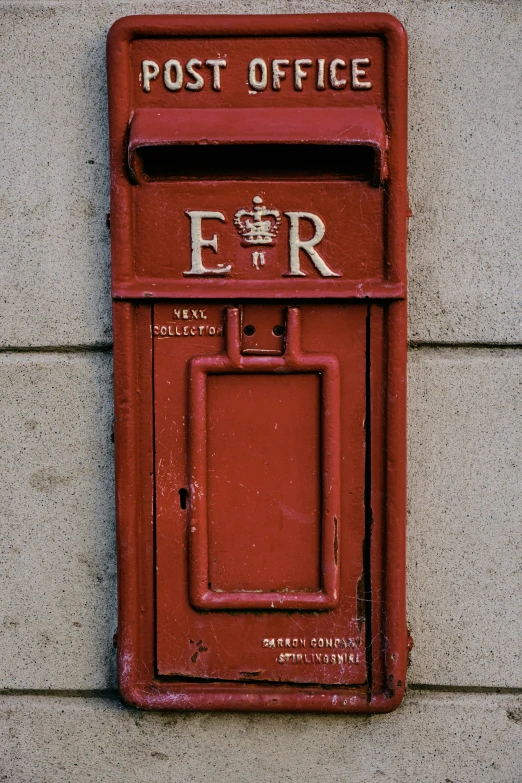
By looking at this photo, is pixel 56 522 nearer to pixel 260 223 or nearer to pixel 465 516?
Answer: pixel 260 223

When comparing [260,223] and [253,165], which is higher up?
[253,165]

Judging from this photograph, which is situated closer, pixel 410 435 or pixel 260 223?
pixel 260 223

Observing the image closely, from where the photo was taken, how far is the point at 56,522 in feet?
5.28

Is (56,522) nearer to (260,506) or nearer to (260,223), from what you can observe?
(260,506)

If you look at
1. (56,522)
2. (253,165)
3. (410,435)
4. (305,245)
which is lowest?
(56,522)

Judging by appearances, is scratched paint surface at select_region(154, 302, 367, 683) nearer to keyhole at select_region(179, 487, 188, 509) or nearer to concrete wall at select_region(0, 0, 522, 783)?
keyhole at select_region(179, 487, 188, 509)

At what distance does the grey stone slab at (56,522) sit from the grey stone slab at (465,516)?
0.79m

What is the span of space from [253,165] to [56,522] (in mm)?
1015

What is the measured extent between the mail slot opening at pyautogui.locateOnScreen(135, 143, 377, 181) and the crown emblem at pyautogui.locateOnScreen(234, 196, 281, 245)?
75 millimetres

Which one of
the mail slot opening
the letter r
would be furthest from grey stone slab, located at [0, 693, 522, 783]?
the mail slot opening

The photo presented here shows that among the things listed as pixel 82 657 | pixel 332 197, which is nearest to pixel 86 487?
pixel 82 657

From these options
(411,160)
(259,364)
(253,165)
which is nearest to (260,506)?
(259,364)

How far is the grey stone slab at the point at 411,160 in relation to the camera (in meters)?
1.50

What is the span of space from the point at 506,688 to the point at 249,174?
4.66ft
